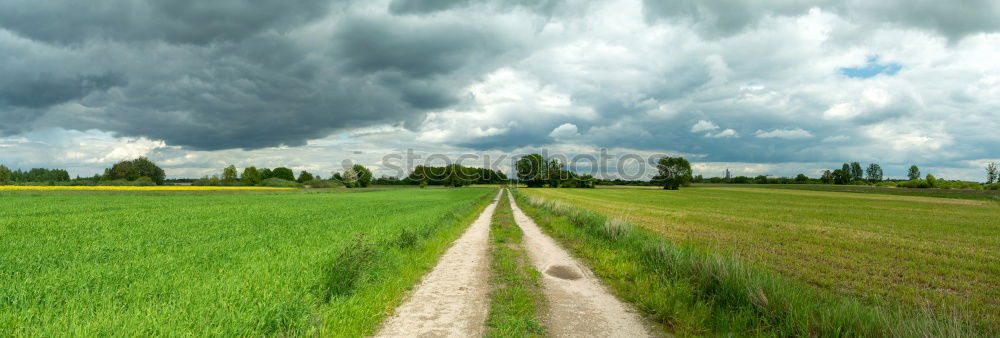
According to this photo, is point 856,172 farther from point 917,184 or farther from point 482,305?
point 482,305

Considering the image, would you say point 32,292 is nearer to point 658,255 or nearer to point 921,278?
point 658,255

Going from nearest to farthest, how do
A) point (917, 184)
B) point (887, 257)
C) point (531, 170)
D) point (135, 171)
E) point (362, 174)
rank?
point (887, 257) → point (917, 184) → point (135, 171) → point (362, 174) → point (531, 170)

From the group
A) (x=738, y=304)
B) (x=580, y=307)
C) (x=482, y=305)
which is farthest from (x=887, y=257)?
(x=482, y=305)

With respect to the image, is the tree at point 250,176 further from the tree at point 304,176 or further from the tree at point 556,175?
the tree at point 556,175

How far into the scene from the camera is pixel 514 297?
750 cm

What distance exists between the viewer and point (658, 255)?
10258 millimetres

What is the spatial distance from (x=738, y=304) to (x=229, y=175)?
436 feet

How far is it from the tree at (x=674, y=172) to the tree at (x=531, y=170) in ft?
136

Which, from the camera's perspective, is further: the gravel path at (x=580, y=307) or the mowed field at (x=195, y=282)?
the gravel path at (x=580, y=307)

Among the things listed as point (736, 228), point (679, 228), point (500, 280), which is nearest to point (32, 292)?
point (500, 280)

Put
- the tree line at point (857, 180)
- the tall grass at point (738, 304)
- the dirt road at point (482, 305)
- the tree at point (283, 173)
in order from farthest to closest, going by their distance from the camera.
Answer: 1. the tree at point (283, 173)
2. the tree line at point (857, 180)
3. the dirt road at point (482, 305)
4. the tall grass at point (738, 304)

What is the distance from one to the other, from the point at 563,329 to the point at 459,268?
499 centimetres

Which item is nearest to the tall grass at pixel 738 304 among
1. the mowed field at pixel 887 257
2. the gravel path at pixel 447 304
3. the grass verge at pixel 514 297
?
the mowed field at pixel 887 257

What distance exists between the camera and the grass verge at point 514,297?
600 centimetres
